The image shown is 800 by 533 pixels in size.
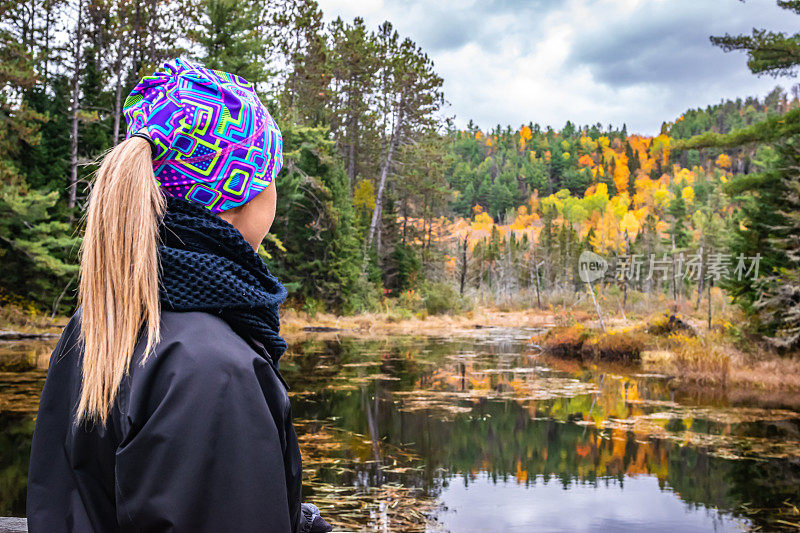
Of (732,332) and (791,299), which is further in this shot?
(732,332)

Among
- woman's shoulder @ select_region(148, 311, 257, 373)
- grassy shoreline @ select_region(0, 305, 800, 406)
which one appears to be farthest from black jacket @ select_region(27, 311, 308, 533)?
grassy shoreline @ select_region(0, 305, 800, 406)

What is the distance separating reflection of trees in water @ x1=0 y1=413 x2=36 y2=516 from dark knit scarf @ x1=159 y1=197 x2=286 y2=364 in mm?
5093

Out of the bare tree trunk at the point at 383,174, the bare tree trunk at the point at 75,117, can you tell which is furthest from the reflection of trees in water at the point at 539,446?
the bare tree trunk at the point at 383,174

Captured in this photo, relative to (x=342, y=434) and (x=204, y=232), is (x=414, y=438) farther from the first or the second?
(x=204, y=232)

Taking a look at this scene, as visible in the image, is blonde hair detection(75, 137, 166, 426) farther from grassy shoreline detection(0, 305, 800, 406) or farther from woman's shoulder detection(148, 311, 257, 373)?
grassy shoreline detection(0, 305, 800, 406)

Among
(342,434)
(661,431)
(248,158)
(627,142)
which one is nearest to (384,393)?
(342,434)

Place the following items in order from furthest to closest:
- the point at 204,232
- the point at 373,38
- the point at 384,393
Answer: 1. the point at 373,38
2. the point at 384,393
3. the point at 204,232

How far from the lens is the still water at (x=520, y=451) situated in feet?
19.1

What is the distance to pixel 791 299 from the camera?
1357cm

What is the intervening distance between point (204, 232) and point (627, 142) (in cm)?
16378

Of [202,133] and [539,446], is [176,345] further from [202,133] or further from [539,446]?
[539,446]

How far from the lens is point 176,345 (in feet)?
3.20

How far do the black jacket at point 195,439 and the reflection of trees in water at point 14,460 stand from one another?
508cm

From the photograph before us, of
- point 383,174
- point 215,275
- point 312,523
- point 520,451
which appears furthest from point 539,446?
point 383,174
